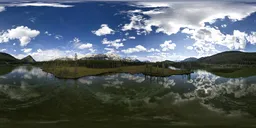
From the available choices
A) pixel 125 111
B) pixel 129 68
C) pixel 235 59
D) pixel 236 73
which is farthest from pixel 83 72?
pixel 235 59

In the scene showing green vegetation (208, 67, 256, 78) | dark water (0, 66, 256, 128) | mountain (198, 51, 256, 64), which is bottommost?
dark water (0, 66, 256, 128)

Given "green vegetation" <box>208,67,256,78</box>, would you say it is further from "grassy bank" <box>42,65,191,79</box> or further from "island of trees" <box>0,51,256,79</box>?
"grassy bank" <box>42,65,191,79</box>

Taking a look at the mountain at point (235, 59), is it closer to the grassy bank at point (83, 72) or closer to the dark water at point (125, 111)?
the grassy bank at point (83, 72)

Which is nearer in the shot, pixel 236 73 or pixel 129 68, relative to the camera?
pixel 236 73

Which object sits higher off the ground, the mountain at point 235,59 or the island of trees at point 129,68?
the mountain at point 235,59

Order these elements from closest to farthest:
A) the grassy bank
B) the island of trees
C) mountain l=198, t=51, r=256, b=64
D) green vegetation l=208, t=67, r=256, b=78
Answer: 1. the grassy bank
2. green vegetation l=208, t=67, r=256, b=78
3. the island of trees
4. mountain l=198, t=51, r=256, b=64

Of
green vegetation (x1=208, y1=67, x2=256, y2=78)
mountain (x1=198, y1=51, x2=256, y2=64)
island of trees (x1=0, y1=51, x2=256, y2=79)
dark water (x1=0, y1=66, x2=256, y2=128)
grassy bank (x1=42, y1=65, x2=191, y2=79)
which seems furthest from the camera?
mountain (x1=198, y1=51, x2=256, y2=64)

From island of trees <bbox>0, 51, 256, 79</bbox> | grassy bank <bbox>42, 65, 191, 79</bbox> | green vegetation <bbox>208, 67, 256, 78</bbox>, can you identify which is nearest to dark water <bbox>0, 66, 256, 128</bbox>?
island of trees <bbox>0, 51, 256, 79</bbox>

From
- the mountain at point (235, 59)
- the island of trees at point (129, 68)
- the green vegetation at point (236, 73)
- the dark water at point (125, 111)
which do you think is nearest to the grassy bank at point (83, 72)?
the island of trees at point (129, 68)

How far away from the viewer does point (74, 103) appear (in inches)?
595

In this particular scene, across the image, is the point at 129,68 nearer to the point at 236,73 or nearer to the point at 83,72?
the point at 83,72

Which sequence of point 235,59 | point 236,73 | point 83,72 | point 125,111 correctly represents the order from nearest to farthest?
point 125,111 → point 83,72 → point 236,73 → point 235,59

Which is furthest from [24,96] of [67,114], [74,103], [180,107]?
[180,107]

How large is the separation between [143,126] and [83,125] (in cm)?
246
